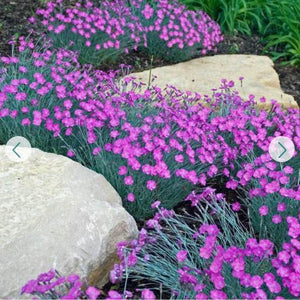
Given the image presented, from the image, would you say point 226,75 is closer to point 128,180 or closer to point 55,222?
point 128,180

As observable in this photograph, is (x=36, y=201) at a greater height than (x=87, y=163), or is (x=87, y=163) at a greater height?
(x=36, y=201)

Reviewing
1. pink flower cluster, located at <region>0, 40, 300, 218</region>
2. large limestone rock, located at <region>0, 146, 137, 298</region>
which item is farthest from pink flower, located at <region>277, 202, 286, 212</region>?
large limestone rock, located at <region>0, 146, 137, 298</region>

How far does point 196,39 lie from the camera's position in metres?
5.27

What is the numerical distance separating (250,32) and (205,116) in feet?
10.2

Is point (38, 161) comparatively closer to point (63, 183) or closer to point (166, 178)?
point (63, 183)

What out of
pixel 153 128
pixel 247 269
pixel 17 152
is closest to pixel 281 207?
pixel 247 269

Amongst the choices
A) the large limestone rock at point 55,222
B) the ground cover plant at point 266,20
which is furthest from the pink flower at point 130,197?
the ground cover plant at point 266,20

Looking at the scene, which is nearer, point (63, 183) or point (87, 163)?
point (63, 183)

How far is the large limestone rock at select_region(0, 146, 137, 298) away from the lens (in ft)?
7.68

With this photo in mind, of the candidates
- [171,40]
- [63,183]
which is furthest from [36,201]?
[171,40]

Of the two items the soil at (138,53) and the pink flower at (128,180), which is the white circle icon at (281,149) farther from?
the soil at (138,53)

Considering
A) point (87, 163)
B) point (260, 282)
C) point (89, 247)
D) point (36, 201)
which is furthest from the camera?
point (87, 163)

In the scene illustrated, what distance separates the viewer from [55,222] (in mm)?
2484

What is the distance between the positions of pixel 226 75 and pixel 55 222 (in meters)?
2.90
